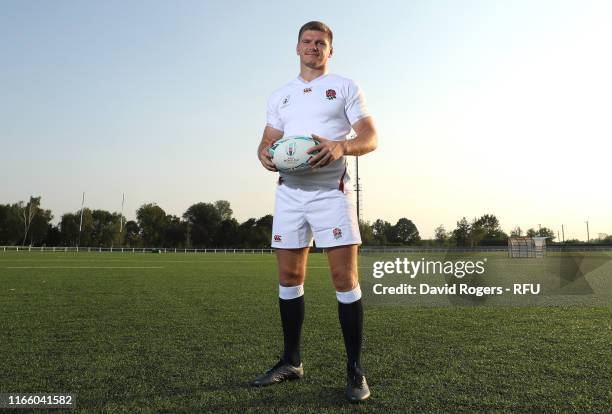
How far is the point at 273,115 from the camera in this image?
329cm

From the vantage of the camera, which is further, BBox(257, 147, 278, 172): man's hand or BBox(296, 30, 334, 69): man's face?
BBox(296, 30, 334, 69): man's face

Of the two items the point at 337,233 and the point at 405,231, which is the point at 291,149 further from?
the point at 405,231

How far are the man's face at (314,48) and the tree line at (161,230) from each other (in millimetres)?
65028

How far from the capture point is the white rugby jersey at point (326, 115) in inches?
116

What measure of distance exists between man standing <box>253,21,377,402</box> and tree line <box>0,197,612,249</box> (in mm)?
64961

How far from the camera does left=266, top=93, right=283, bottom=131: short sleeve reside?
10.7 feet

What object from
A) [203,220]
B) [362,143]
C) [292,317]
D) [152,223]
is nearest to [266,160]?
[362,143]

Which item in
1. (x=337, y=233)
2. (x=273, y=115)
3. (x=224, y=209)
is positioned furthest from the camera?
(x=224, y=209)

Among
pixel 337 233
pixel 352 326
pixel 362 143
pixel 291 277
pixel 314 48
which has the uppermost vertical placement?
pixel 314 48

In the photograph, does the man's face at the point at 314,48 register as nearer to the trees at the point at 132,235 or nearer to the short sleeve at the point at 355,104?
the short sleeve at the point at 355,104

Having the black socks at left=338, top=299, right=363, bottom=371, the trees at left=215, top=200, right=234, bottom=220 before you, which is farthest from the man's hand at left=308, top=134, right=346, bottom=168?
the trees at left=215, top=200, right=234, bottom=220

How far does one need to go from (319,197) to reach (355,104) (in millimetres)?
655

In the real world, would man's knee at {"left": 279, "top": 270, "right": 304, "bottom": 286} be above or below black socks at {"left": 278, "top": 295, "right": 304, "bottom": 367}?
above

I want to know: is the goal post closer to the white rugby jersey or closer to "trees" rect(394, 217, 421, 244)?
the white rugby jersey
